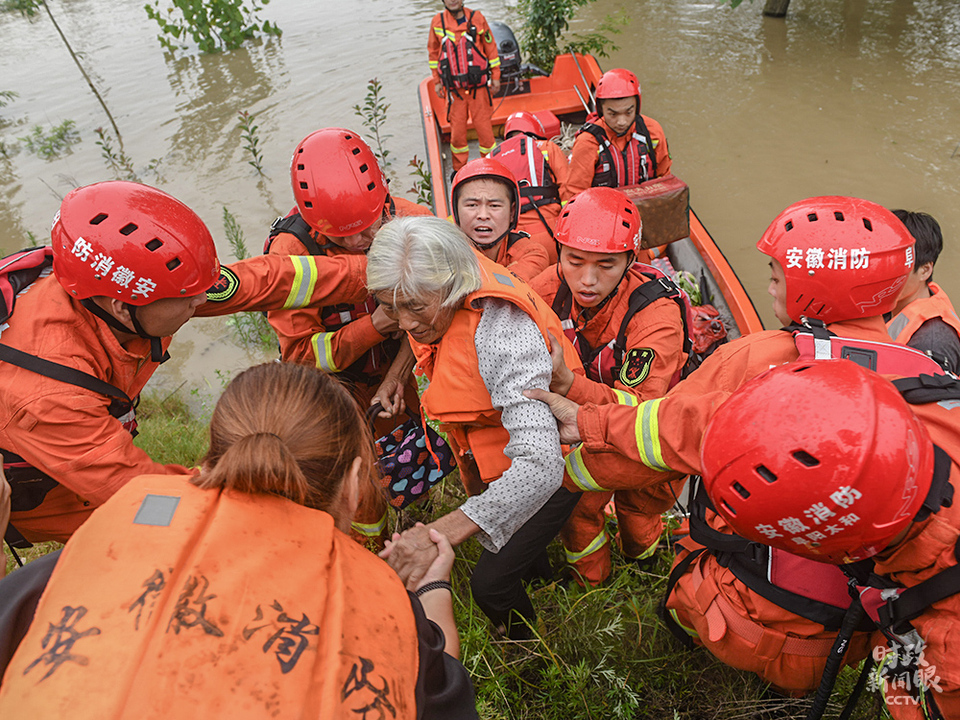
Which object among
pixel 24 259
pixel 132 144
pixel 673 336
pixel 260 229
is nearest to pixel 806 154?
pixel 673 336

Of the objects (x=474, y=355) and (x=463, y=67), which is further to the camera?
(x=463, y=67)

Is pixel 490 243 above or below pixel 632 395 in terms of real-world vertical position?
above

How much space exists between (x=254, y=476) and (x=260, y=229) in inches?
371

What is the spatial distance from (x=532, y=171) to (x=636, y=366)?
2.76 meters

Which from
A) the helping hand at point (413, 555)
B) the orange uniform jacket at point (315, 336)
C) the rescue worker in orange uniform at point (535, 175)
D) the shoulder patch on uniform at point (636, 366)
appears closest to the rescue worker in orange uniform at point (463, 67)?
the rescue worker in orange uniform at point (535, 175)

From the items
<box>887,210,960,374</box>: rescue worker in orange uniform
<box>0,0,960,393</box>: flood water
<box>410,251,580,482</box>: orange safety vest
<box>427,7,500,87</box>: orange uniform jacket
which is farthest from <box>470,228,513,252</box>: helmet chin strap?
<box>427,7,500,87</box>: orange uniform jacket

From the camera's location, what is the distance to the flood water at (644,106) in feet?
27.3

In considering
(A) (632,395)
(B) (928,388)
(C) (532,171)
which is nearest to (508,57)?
(C) (532,171)

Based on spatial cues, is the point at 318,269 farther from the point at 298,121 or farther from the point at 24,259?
the point at 298,121

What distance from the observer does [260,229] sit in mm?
9828

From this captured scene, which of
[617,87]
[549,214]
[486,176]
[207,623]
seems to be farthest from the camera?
[617,87]

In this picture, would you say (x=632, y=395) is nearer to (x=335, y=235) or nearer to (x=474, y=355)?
(x=474, y=355)

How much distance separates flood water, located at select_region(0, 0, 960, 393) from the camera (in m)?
8.32

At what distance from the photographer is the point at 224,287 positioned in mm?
2744
